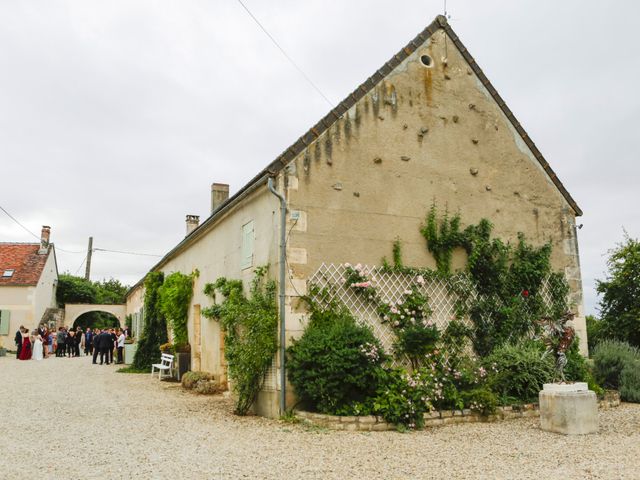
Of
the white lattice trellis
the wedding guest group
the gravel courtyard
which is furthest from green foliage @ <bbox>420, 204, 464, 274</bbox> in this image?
the wedding guest group

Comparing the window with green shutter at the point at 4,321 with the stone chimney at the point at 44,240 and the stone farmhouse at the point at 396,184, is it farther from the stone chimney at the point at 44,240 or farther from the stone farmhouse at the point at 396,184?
the stone farmhouse at the point at 396,184

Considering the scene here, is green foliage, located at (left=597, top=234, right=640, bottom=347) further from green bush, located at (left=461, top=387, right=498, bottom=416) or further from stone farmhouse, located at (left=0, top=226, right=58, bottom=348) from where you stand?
stone farmhouse, located at (left=0, top=226, right=58, bottom=348)

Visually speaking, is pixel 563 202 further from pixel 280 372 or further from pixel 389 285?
pixel 280 372

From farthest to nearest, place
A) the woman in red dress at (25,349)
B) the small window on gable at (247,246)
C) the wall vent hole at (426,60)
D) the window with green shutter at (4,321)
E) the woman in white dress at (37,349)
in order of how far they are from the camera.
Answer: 1. the window with green shutter at (4,321)
2. the woman in white dress at (37,349)
3. the woman in red dress at (25,349)
4. the wall vent hole at (426,60)
5. the small window on gable at (247,246)

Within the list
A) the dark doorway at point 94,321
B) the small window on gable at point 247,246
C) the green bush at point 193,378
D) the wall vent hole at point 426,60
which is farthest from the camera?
the dark doorway at point 94,321

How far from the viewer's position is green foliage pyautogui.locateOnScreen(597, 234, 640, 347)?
43.5 feet

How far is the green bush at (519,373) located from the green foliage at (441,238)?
5.59 feet

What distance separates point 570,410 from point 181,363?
9651mm

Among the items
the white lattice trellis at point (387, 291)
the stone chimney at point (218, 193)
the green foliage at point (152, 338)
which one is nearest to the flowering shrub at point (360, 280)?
the white lattice trellis at point (387, 291)

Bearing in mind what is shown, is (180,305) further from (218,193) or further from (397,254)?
(397,254)

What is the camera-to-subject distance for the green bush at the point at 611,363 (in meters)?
10.3

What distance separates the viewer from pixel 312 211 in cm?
856

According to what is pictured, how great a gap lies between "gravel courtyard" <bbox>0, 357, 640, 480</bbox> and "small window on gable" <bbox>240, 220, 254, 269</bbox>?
249 centimetres

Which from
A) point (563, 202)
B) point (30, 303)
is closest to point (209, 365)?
point (563, 202)
